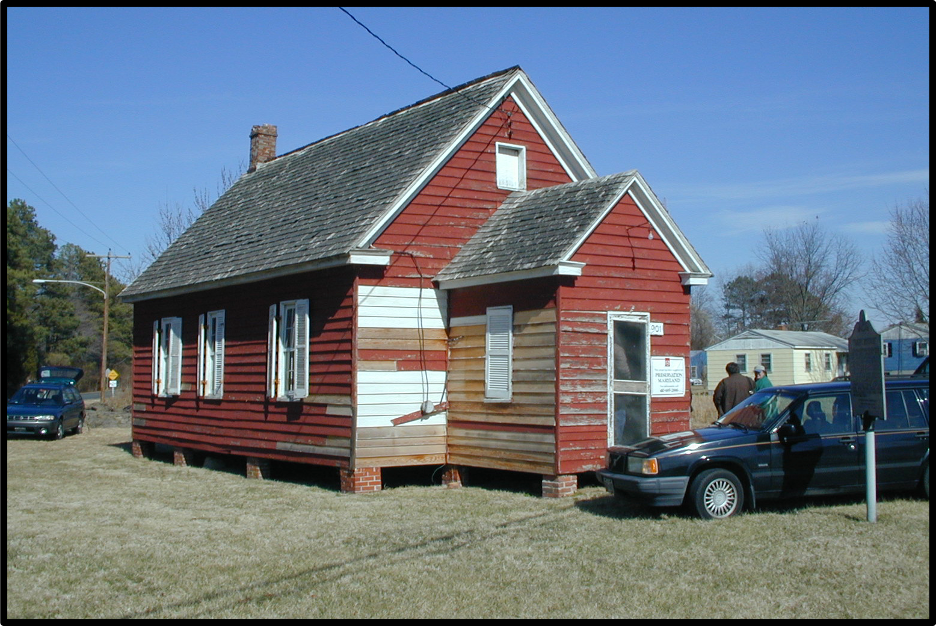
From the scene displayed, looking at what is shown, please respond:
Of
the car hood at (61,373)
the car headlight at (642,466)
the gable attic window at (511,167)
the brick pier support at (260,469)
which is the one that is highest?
the gable attic window at (511,167)

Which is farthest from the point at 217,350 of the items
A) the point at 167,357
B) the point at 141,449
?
the point at 141,449

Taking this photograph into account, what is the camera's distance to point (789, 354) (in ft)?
169

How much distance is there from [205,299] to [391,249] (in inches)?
237

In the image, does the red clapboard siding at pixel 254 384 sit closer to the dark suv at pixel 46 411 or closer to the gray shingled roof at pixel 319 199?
the gray shingled roof at pixel 319 199

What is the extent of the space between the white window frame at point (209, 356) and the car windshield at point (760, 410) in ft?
34.3

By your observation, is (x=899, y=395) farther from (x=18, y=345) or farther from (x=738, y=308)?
(x=738, y=308)

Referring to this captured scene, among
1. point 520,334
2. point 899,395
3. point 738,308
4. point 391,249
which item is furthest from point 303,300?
point 738,308

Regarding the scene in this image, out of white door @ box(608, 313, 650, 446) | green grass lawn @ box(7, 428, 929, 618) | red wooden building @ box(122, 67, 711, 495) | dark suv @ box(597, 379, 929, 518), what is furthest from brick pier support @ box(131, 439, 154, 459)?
dark suv @ box(597, 379, 929, 518)

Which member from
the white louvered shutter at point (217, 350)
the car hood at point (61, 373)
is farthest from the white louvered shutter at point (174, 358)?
the car hood at point (61, 373)

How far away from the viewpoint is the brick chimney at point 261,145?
2419 cm

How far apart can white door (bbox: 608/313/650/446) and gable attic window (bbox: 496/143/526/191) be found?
382cm

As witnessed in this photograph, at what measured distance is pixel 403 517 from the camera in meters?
11.7

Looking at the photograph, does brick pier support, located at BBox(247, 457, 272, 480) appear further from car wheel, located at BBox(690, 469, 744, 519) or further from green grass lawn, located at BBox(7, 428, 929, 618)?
car wheel, located at BBox(690, 469, 744, 519)

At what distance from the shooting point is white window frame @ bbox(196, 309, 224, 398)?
60.5 ft
